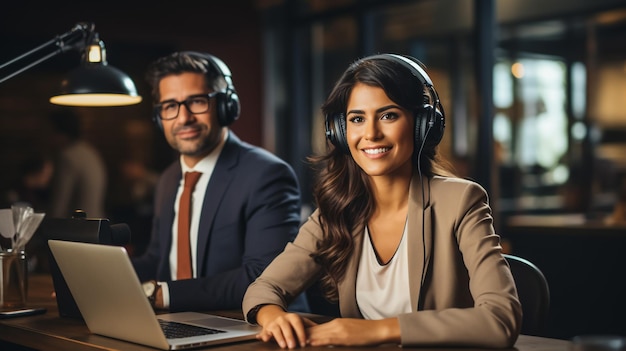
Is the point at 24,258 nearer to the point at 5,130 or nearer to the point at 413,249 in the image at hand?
the point at 413,249

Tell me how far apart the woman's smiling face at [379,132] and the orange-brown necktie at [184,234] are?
92cm

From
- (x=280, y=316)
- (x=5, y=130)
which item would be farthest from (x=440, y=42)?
(x=280, y=316)

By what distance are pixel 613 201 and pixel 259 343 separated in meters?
7.72

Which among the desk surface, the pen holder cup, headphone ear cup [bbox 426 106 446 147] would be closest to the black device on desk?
the desk surface

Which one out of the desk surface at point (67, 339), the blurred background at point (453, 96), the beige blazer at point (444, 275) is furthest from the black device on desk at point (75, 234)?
the blurred background at point (453, 96)

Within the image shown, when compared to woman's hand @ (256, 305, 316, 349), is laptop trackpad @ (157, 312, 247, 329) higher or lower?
lower

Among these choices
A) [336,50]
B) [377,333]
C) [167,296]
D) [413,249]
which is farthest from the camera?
[336,50]

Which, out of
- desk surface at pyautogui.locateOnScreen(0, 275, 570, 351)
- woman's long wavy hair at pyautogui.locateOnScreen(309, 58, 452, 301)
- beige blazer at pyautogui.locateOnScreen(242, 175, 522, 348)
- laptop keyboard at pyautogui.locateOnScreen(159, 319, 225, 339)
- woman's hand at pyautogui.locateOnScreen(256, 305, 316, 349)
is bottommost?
desk surface at pyautogui.locateOnScreen(0, 275, 570, 351)

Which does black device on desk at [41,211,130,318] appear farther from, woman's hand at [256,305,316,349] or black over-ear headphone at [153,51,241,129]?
black over-ear headphone at [153,51,241,129]

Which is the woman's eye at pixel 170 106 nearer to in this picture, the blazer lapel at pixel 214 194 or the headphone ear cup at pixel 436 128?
the blazer lapel at pixel 214 194

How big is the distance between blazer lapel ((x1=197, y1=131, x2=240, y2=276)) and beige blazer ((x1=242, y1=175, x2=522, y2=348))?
1.99 feet

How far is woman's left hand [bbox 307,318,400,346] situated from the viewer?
5.99 feet

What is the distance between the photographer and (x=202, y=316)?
7.56 ft

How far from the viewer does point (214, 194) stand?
2916 millimetres
